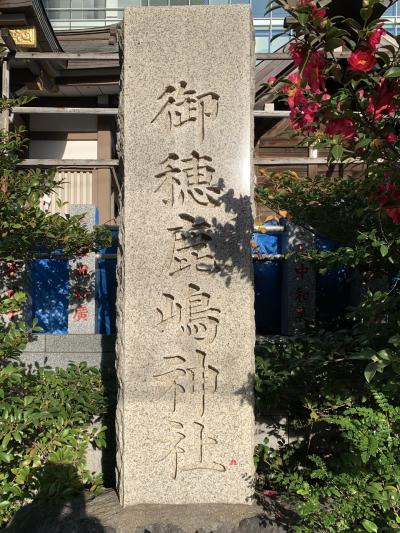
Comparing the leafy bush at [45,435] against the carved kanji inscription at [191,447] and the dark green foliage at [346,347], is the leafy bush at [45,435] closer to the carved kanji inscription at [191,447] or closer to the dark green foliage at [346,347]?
the carved kanji inscription at [191,447]

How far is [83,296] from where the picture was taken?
195 inches

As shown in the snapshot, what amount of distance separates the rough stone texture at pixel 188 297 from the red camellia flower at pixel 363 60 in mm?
1560

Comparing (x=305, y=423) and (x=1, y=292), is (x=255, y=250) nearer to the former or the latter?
(x=305, y=423)

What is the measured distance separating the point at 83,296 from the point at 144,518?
230 centimetres

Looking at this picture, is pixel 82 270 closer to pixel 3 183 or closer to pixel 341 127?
pixel 3 183

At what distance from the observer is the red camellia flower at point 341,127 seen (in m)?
2.06

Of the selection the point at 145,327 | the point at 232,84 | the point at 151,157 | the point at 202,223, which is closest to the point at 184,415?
the point at 145,327

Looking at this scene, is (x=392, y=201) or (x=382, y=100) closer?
(x=382, y=100)

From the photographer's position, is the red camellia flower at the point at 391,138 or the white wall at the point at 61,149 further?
the white wall at the point at 61,149

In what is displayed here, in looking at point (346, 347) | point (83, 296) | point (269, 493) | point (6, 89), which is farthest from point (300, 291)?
point (6, 89)

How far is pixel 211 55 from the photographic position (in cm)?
341

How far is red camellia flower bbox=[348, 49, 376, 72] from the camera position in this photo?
74.2 inches

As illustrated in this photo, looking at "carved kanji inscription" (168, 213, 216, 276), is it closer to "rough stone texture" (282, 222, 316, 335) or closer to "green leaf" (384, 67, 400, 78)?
"rough stone texture" (282, 222, 316, 335)

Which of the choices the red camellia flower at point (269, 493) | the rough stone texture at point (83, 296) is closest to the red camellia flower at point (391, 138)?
the red camellia flower at point (269, 493)
